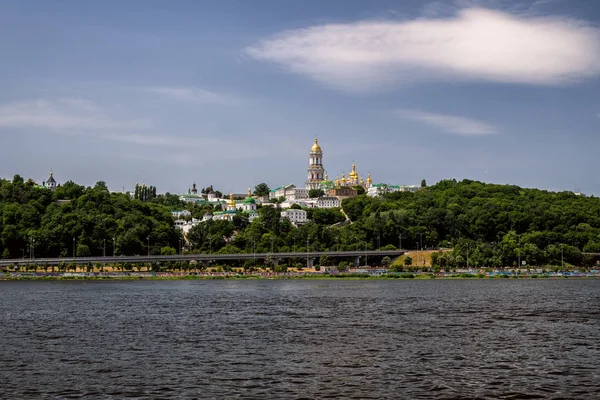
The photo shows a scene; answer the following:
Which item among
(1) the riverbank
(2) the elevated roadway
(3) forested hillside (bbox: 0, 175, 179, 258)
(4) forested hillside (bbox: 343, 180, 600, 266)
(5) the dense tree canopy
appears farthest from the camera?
(3) forested hillside (bbox: 0, 175, 179, 258)

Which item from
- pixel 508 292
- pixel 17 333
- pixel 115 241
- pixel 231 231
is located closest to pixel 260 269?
pixel 115 241

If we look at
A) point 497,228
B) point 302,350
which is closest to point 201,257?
point 497,228

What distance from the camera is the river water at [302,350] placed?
28422mm

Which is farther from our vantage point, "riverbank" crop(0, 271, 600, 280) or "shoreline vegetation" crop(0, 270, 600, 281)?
"shoreline vegetation" crop(0, 270, 600, 281)

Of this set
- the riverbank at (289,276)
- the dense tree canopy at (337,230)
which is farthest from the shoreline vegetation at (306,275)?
the dense tree canopy at (337,230)

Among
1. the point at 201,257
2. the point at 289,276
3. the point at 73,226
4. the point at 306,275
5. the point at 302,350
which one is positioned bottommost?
the point at 302,350

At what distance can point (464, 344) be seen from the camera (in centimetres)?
3962

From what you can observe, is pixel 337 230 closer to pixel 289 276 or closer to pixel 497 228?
pixel 497 228

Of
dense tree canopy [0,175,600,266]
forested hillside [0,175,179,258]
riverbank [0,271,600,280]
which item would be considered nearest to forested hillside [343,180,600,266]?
dense tree canopy [0,175,600,266]

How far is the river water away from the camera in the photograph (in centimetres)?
2842

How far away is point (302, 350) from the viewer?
124ft

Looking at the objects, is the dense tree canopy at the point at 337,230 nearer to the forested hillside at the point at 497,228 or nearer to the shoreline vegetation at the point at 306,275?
the forested hillside at the point at 497,228

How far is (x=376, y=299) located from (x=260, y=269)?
2775 inches

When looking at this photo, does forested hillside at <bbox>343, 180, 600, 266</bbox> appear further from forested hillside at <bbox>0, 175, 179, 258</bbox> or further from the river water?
the river water
